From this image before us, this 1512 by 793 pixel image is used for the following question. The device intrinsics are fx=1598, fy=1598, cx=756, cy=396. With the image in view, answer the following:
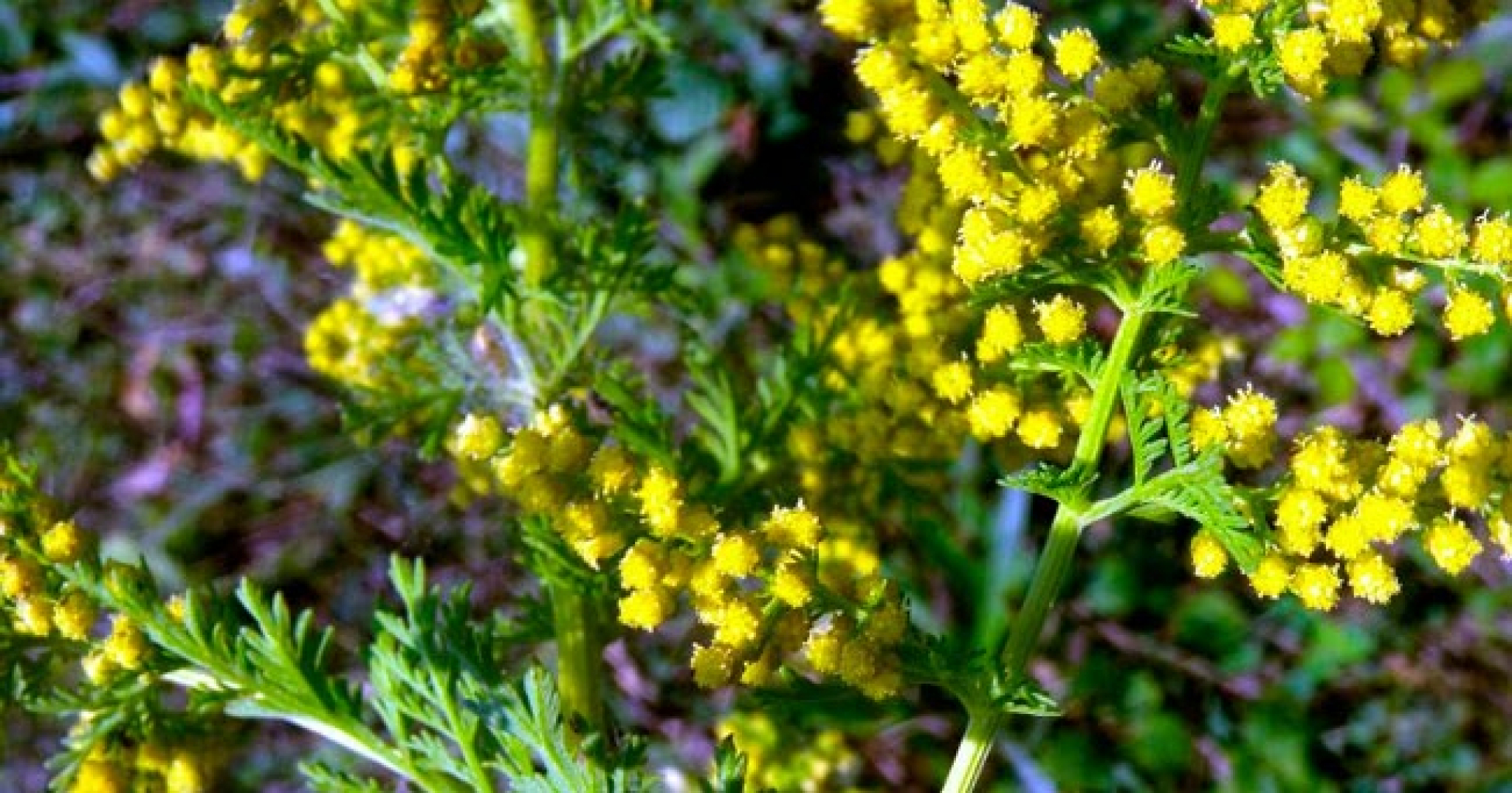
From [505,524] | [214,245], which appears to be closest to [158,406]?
[214,245]

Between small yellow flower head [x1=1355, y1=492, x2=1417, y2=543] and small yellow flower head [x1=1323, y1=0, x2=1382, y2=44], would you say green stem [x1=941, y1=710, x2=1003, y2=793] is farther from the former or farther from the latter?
small yellow flower head [x1=1323, y1=0, x2=1382, y2=44]

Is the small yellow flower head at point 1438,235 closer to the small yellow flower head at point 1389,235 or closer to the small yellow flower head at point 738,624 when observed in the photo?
the small yellow flower head at point 1389,235

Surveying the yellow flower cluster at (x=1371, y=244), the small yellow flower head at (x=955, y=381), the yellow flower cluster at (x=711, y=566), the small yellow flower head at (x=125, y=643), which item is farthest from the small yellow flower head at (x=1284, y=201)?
the small yellow flower head at (x=125, y=643)

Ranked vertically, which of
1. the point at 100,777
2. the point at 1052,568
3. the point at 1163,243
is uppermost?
the point at 1163,243

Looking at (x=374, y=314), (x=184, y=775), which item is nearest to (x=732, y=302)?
(x=374, y=314)

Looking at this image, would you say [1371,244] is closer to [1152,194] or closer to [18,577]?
[1152,194]

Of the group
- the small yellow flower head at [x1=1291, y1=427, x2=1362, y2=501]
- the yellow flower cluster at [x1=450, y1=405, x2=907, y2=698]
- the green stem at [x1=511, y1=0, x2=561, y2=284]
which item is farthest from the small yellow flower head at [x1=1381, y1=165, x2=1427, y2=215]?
the green stem at [x1=511, y1=0, x2=561, y2=284]

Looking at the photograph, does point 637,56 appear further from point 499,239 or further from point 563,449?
point 563,449

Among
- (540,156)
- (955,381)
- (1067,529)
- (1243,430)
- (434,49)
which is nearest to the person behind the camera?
(1243,430)
